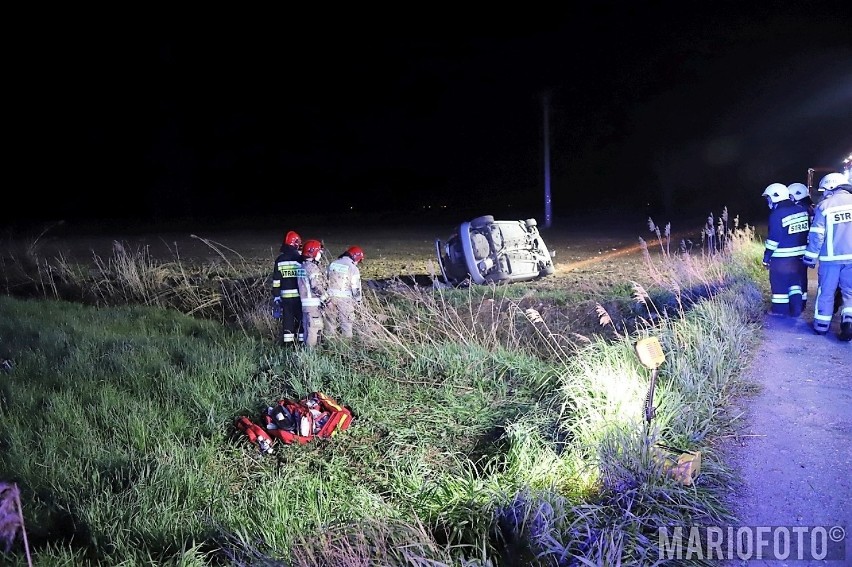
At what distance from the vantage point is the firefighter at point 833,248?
664 centimetres

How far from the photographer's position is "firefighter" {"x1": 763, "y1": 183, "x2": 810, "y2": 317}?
24.3ft

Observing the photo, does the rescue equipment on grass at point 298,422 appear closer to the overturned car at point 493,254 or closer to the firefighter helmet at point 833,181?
the firefighter helmet at point 833,181

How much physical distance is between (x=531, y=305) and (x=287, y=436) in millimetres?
5056

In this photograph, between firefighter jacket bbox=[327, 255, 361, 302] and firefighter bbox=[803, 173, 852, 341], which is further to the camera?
firefighter jacket bbox=[327, 255, 361, 302]

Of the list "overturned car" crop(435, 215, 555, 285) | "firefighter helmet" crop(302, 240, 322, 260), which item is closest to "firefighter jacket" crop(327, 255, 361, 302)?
"firefighter helmet" crop(302, 240, 322, 260)

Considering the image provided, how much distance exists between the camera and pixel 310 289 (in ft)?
25.3

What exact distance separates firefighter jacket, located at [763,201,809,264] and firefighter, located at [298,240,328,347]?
17.0 ft

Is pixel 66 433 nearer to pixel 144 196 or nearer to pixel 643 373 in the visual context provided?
pixel 643 373

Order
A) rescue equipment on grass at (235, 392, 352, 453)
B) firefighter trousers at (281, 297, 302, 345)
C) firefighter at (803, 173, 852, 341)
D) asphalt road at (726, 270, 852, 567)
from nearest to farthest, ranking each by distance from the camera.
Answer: asphalt road at (726, 270, 852, 567), rescue equipment on grass at (235, 392, 352, 453), firefighter at (803, 173, 852, 341), firefighter trousers at (281, 297, 302, 345)

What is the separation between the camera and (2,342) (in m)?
7.62

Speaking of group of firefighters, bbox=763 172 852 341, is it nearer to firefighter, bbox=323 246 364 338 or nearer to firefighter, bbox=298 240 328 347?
firefighter, bbox=323 246 364 338

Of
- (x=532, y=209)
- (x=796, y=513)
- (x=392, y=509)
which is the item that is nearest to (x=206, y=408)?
(x=392, y=509)
